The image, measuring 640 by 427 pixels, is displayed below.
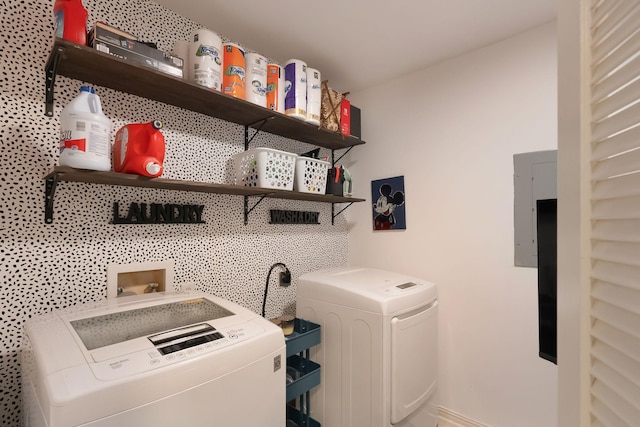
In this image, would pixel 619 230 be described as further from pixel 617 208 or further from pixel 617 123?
pixel 617 123

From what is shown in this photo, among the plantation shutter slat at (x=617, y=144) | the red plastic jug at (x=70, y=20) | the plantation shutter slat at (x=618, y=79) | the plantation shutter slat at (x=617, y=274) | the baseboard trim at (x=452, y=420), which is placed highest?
the red plastic jug at (x=70, y=20)

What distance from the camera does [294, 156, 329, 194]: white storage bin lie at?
1792 millimetres

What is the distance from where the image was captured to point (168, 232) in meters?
1.53

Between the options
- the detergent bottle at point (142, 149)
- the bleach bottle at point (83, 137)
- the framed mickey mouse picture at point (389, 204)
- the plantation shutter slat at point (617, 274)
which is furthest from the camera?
the framed mickey mouse picture at point (389, 204)

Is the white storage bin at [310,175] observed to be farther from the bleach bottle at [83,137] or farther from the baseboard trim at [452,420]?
the baseboard trim at [452,420]

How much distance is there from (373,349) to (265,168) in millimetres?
1078

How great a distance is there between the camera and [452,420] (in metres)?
1.96

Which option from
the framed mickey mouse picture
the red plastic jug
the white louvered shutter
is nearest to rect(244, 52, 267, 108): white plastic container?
the red plastic jug

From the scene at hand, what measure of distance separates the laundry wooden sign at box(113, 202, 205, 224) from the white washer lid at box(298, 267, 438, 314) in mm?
750

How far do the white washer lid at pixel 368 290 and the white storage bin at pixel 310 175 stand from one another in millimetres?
548

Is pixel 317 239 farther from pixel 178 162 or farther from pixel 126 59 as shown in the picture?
pixel 126 59

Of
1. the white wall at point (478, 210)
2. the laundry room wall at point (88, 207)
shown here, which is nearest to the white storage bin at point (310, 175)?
the laundry room wall at point (88, 207)

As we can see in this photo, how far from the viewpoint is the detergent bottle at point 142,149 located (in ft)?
3.68

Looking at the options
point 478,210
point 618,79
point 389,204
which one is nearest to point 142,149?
point 618,79
